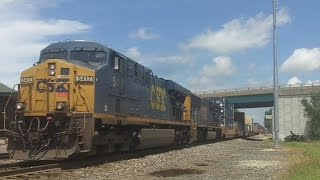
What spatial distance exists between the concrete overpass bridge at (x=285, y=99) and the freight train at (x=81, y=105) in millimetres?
35641

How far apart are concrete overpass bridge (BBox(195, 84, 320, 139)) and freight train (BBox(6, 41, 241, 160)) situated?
3564 cm

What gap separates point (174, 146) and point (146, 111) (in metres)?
6.60

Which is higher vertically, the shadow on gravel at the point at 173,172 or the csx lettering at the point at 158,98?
the csx lettering at the point at 158,98

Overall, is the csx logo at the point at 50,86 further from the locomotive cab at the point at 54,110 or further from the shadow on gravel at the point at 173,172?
the shadow on gravel at the point at 173,172

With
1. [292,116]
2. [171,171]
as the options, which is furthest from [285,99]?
[171,171]

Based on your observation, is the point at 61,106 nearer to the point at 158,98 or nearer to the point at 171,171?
the point at 171,171

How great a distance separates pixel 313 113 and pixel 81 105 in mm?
39998

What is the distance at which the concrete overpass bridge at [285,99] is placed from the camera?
2200 inches

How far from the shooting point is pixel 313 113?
5150 cm

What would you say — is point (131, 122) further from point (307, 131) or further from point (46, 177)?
point (307, 131)

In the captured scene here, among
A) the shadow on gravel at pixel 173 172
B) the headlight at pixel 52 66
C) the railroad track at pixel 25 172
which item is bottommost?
the shadow on gravel at pixel 173 172

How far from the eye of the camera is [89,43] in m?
17.9

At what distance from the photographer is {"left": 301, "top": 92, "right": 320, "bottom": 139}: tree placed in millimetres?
50581

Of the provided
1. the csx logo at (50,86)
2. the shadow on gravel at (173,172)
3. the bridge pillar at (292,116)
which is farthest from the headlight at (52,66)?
the bridge pillar at (292,116)
